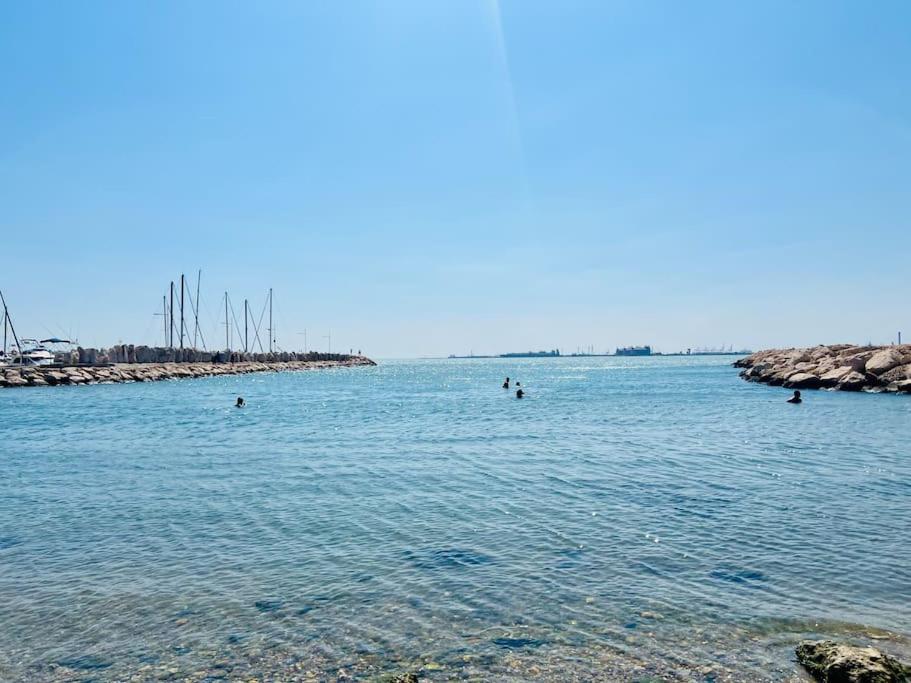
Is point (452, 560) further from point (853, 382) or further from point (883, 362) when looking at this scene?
point (883, 362)

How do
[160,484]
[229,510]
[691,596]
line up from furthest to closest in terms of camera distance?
[160,484]
[229,510]
[691,596]

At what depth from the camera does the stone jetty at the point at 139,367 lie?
7250 centimetres

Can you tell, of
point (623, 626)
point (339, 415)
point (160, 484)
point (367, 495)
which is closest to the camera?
point (623, 626)

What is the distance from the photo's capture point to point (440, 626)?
805 centimetres

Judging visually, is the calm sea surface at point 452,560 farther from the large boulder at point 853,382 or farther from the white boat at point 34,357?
the white boat at point 34,357

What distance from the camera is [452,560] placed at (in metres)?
10.6

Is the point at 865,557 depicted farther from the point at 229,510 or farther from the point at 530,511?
the point at 229,510

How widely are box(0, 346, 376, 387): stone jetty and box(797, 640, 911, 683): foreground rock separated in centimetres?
7840

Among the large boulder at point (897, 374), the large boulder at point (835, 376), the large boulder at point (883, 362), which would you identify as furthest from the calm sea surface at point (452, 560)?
the large boulder at point (835, 376)

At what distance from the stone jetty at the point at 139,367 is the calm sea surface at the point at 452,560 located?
185 feet

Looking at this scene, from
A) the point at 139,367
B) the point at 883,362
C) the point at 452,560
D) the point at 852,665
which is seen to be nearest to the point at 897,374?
the point at 883,362

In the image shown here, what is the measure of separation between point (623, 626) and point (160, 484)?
14.2m

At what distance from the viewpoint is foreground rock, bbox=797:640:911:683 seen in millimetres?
6312

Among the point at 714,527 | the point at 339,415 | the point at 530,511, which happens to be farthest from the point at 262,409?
the point at 714,527
